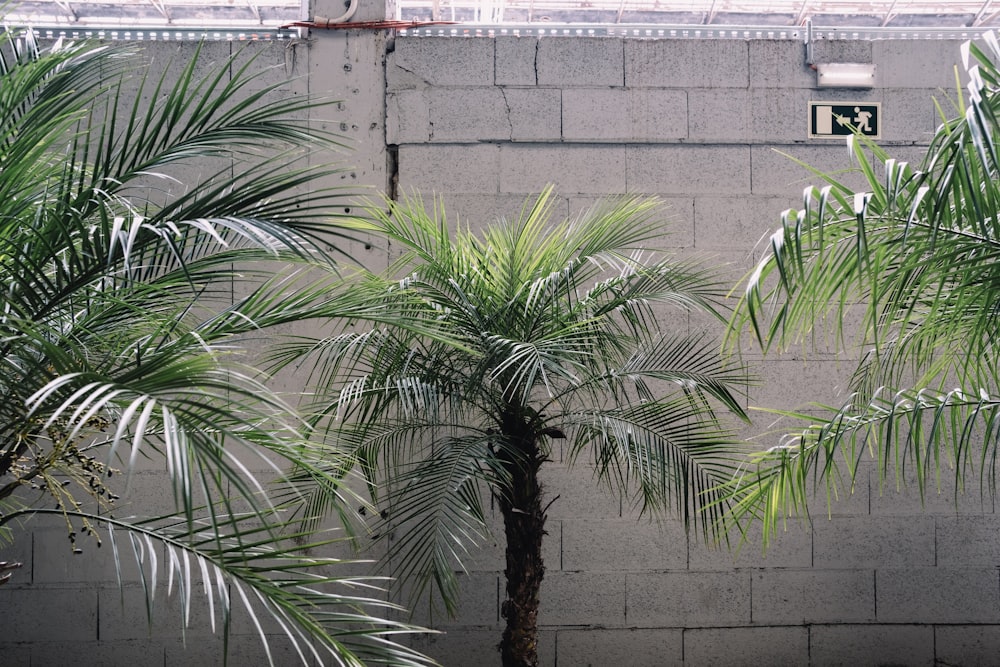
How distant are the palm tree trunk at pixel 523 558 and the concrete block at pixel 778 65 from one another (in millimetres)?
1804

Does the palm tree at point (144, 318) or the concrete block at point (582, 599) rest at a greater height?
the palm tree at point (144, 318)

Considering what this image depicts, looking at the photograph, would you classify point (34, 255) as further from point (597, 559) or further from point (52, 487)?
point (597, 559)

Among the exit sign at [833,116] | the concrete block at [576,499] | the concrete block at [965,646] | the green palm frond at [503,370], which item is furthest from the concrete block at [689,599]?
the exit sign at [833,116]

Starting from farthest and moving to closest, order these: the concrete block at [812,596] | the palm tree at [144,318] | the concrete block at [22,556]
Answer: the concrete block at [812,596], the concrete block at [22,556], the palm tree at [144,318]

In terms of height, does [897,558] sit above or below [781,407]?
below

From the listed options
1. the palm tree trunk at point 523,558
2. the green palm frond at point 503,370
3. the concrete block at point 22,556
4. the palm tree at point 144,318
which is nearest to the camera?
the palm tree at point 144,318

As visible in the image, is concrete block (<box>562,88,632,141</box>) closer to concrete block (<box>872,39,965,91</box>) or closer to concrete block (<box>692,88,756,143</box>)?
concrete block (<box>692,88,756,143</box>)

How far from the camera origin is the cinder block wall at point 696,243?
346 cm

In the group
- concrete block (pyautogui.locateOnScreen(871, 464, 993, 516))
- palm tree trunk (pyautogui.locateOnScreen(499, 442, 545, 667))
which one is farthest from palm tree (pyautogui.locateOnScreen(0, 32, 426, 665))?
concrete block (pyautogui.locateOnScreen(871, 464, 993, 516))

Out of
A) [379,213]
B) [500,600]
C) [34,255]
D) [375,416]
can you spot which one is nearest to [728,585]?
[500,600]

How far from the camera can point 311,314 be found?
1.79 metres

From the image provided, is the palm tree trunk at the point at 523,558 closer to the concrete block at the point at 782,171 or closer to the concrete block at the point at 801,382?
the concrete block at the point at 801,382

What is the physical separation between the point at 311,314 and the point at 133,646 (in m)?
2.21

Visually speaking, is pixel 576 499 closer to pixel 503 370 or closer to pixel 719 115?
pixel 503 370
